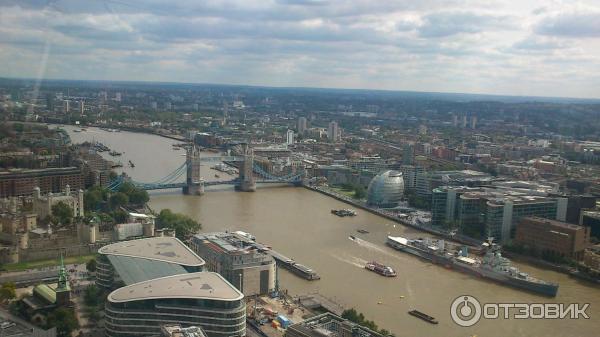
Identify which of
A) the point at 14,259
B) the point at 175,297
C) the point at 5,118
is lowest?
the point at 14,259

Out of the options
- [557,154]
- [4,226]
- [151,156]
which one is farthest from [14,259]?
[557,154]

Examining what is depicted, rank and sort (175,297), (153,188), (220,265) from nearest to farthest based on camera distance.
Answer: (175,297) → (220,265) → (153,188)

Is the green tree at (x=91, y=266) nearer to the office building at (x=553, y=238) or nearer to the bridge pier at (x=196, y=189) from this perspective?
the bridge pier at (x=196, y=189)

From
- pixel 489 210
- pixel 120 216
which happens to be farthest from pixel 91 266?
pixel 489 210

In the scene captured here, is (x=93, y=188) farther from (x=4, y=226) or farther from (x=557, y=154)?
(x=557, y=154)

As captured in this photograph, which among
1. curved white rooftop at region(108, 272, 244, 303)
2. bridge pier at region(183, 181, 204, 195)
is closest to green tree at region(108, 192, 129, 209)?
bridge pier at region(183, 181, 204, 195)

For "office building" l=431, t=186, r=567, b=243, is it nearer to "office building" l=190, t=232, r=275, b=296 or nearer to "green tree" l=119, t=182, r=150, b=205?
"office building" l=190, t=232, r=275, b=296
